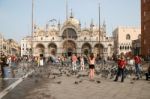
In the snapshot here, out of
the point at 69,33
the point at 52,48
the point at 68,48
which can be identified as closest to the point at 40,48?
the point at 52,48

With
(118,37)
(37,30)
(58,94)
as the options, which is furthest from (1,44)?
(58,94)

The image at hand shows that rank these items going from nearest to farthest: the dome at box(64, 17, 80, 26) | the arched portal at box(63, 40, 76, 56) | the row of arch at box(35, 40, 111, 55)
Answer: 1. the dome at box(64, 17, 80, 26)
2. the arched portal at box(63, 40, 76, 56)
3. the row of arch at box(35, 40, 111, 55)

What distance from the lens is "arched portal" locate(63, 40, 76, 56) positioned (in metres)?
90.2

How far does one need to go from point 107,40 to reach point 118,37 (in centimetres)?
1831

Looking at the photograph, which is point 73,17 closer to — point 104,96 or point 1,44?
point 1,44

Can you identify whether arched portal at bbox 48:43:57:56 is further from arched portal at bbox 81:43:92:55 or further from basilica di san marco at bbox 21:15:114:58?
arched portal at bbox 81:43:92:55

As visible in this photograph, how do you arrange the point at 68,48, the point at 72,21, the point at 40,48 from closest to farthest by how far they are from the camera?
the point at 68,48
the point at 40,48
the point at 72,21

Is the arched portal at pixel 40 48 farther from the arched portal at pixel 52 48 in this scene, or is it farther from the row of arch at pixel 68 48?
the arched portal at pixel 52 48

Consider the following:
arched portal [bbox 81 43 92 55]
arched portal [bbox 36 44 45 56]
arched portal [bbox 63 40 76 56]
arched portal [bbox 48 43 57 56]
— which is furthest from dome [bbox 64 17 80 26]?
arched portal [bbox 36 44 45 56]

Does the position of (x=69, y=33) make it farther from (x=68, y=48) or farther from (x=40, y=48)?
(x=40, y=48)

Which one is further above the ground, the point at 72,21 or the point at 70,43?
the point at 72,21

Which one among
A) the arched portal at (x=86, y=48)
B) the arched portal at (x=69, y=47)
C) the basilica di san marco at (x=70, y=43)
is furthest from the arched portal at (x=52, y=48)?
the arched portal at (x=86, y=48)

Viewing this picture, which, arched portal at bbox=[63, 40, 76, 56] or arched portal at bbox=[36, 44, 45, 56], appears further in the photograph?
arched portal at bbox=[36, 44, 45, 56]

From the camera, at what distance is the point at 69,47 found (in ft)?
297
